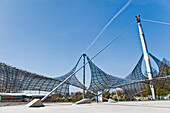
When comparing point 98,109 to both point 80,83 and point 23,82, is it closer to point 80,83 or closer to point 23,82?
point 80,83

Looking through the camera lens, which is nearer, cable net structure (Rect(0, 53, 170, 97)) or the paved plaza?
the paved plaza

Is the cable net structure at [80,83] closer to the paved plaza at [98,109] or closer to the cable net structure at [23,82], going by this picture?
the cable net structure at [23,82]

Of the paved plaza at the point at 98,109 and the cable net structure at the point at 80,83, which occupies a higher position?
A: the cable net structure at the point at 80,83

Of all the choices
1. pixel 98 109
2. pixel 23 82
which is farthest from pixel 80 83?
pixel 98 109

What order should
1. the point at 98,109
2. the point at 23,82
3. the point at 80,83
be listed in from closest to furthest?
the point at 98,109, the point at 23,82, the point at 80,83

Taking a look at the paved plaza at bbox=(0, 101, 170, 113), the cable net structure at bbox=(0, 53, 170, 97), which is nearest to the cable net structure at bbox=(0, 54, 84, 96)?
the cable net structure at bbox=(0, 53, 170, 97)

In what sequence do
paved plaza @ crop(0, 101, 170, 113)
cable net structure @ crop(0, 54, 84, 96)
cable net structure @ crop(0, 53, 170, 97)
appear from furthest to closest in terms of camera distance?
cable net structure @ crop(0, 53, 170, 97), cable net structure @ crop(0, 54, 84, 96), paved plaza @ crop(0, 101, 170, 113)

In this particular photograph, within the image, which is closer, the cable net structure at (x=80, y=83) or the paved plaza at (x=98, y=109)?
the paved plaza at (x=98, y=109)

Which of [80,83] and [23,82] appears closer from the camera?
[23,82]

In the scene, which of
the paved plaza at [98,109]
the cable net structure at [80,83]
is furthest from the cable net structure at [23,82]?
the paved plaza at [98,109]

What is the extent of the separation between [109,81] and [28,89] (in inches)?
1149

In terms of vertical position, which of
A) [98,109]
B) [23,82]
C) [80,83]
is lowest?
[98,109]

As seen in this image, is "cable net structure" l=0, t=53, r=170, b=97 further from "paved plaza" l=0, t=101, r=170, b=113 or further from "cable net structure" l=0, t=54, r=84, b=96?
"paved plaza" l=0, t=101, r=170, b=113

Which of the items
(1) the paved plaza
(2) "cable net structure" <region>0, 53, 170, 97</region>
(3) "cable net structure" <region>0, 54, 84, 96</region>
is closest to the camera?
(1) the paved plaza
